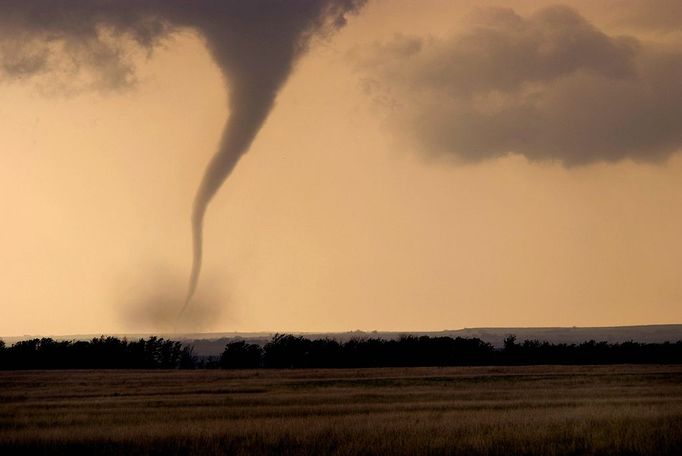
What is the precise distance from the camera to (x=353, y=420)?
3086 cm

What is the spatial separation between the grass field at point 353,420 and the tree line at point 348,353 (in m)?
56.7

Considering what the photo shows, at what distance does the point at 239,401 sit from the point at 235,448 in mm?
20918

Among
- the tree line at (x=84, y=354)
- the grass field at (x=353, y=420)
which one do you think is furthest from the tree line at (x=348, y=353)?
the grass field at (x=353, y=420)

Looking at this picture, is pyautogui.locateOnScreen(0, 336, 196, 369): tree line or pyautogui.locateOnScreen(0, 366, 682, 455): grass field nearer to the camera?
pyautogui.locateOnScreen(0, 366, 682, 455): grass field

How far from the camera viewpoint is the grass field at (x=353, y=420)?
2284 cm

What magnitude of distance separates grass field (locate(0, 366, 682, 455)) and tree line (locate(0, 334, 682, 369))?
5672 centimetres

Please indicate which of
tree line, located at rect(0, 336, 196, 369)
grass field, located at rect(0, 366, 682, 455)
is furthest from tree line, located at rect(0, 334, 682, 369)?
grass field, located at rect(0, 366, 682, 455)

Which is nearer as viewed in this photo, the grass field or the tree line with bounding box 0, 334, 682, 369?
the grass field

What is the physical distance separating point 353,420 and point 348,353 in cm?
8526

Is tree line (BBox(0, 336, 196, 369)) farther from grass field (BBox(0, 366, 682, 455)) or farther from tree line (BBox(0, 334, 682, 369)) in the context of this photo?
grass field (BBox(0, 366, 682, 455))

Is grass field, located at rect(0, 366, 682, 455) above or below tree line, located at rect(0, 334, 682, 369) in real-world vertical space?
below

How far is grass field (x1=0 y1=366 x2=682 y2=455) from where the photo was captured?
899 inches

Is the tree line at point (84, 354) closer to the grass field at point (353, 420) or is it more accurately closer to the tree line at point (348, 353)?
the tree line at point (348, 353)

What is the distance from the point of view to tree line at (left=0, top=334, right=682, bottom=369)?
11169cm
